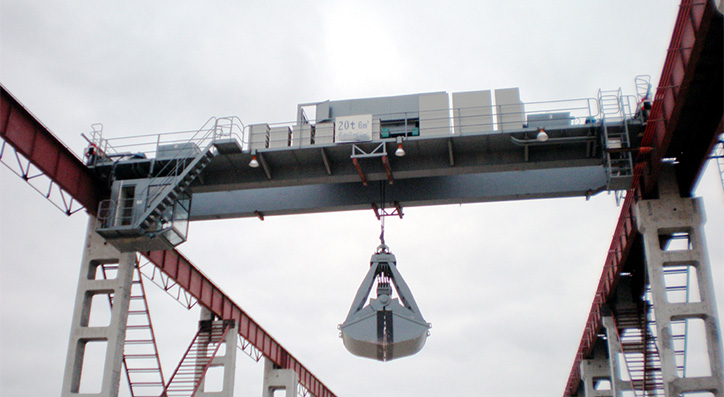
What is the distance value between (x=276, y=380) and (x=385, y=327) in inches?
975

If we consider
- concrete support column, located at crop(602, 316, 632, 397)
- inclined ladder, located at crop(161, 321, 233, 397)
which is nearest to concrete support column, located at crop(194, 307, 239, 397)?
inclined ladder, located at crop(161, 321, 233, 397)

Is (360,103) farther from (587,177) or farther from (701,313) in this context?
(701,313)

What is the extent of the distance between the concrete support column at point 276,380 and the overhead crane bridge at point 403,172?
16822 mm

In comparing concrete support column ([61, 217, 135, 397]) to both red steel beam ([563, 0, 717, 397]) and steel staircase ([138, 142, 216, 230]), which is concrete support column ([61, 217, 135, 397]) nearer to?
steel staircase ([138, 142, 216, 230])

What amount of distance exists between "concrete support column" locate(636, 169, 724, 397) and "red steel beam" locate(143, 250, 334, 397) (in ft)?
62.5

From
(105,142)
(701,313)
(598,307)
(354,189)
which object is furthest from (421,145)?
(598,307)

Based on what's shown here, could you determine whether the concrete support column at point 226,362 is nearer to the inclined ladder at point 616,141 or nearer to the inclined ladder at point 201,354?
the inclined ladder at point 201,354

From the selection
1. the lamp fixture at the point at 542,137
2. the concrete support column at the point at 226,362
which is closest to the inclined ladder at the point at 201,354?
the concrete support column at the point at 226,362

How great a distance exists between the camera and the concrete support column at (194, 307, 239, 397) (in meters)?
33.1

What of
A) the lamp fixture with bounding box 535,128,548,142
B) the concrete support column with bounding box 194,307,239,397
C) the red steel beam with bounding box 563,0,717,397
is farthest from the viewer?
the concrete support column with bounding box 194,307,239,397

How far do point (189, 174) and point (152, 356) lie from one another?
25.6 ft

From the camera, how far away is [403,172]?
25.0 meters

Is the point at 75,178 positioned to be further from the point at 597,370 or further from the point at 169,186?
the point at 597,370

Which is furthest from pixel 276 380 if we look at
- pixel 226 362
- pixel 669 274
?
pixel 669 274
